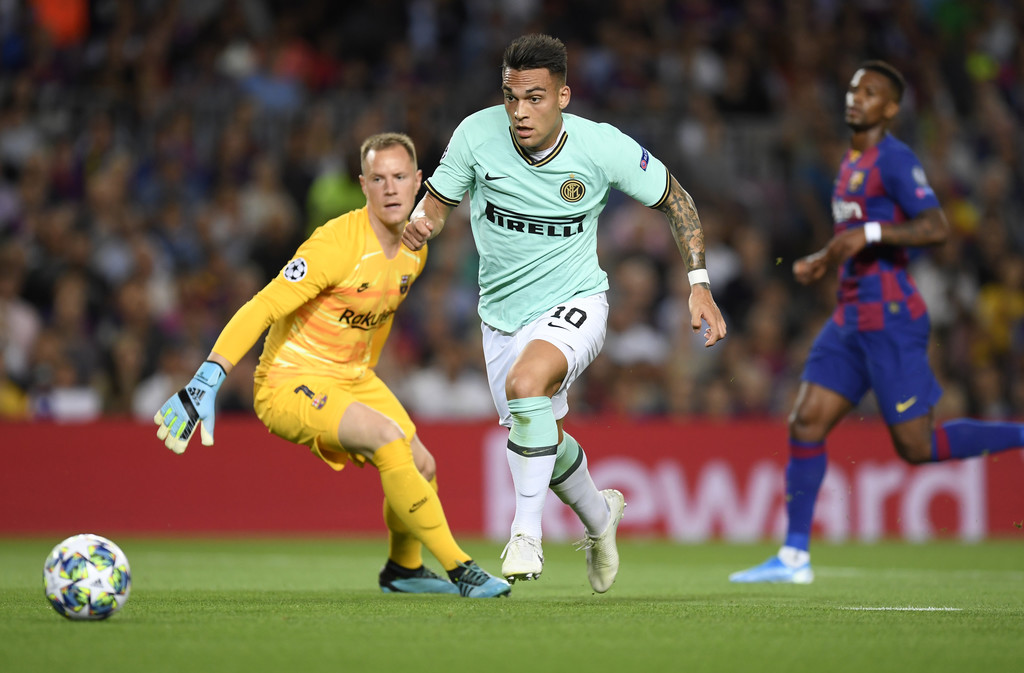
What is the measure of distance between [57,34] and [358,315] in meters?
9.57

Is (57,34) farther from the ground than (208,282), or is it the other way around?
(57,34)

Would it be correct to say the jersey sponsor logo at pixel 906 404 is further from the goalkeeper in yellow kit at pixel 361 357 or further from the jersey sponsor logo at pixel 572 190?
the goalkeeper in yellow kit at pixel 361 357

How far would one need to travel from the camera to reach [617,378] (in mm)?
13109

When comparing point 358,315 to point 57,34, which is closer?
point 358,315

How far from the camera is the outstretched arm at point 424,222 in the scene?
6.10 meters

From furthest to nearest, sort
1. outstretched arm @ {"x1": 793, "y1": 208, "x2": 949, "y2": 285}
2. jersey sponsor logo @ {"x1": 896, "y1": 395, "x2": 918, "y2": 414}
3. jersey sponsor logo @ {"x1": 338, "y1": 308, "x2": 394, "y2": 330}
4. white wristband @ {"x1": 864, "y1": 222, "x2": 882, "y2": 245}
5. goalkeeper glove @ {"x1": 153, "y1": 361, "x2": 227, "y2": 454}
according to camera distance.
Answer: jersey sponsor logo @ {"x1": 896, "y1": 395, "x2": 918, "y2": 414}, white wristband @ {"x1": 864, "y1": 222, "x2": 882, "y2": 245}, outstretched arm @ {"x1": 793, "y1": 208, "x2": 949, "y2": 285}, jersey sponsor logo @ {"x1": 338, "y1": 308, "x2": 394, "y2": 330}, goalkeeper glove @ {"x1": 153, "y1": 361, "x2": 227, "y2": 454}

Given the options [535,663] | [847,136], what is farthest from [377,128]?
[535,663]

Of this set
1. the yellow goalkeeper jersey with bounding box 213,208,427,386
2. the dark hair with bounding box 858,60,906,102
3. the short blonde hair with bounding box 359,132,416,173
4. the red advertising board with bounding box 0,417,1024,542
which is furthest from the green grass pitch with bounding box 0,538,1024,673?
the red advertising board with bounding box 0,417,1024,542

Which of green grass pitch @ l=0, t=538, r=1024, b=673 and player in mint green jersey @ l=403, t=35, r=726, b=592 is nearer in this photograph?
green grass pitch @ l=0, t=538, r=1024, b=673

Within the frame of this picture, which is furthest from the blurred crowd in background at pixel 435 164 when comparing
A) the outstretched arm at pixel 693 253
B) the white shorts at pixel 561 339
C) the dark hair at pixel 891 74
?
the outstretched arm at pixel 693 253

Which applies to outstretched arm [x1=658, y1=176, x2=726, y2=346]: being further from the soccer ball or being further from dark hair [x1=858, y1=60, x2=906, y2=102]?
the soccer ball

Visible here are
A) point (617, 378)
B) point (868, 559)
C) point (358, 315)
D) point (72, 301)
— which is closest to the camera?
point (358, 315)

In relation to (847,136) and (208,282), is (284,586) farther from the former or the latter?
(847,136)

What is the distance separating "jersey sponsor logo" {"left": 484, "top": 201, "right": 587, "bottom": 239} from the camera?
21.0 ft
